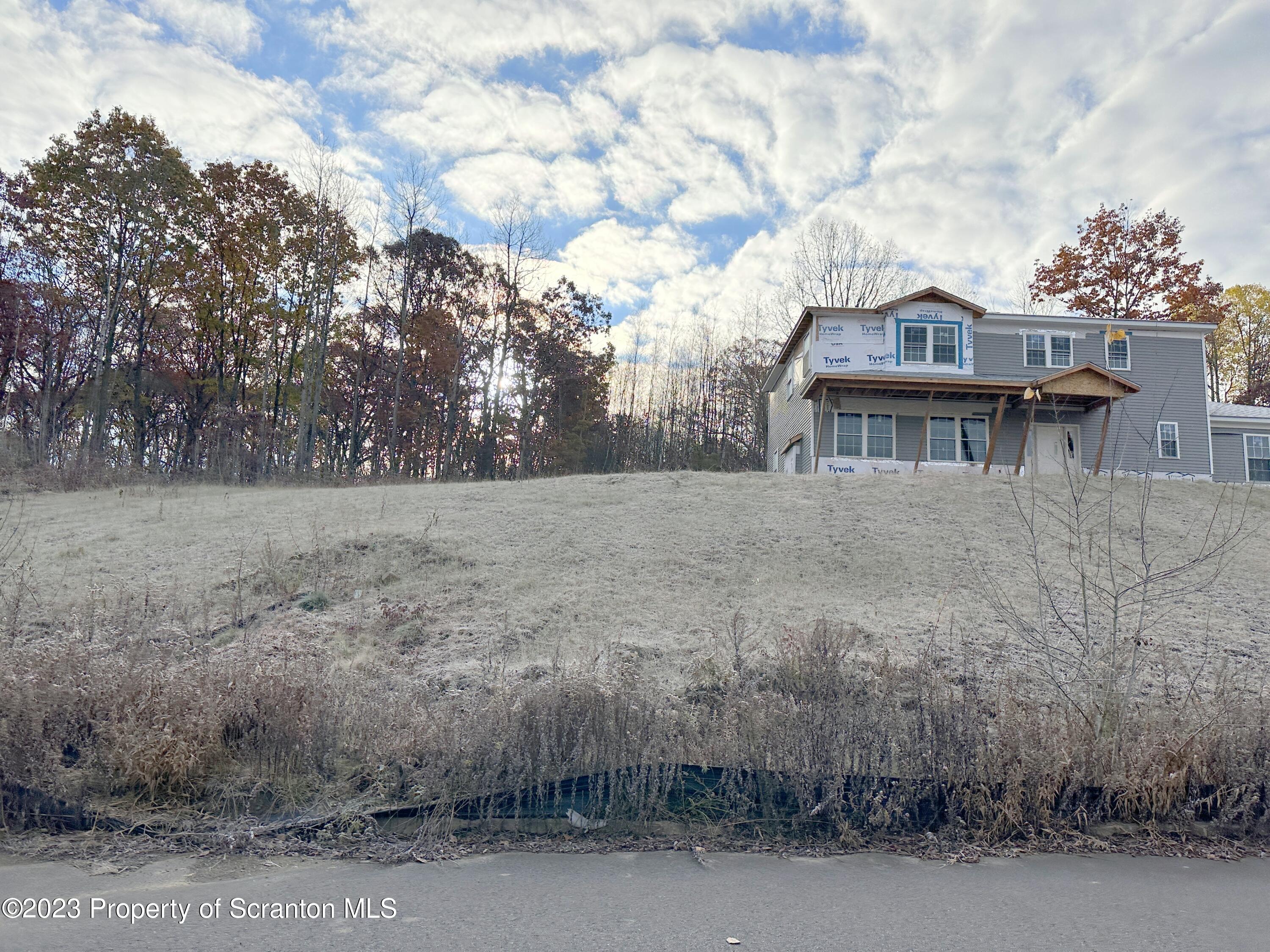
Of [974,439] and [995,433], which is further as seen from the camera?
[974,439]

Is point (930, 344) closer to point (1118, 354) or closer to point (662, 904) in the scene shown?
point (1118, 354)

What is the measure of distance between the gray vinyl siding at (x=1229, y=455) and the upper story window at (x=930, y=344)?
9173 millimetres

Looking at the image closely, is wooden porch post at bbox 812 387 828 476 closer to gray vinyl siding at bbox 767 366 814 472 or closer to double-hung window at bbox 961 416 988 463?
gray vinyl siding at bbox 767 366 814 472

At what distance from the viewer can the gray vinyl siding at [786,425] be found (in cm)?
2461

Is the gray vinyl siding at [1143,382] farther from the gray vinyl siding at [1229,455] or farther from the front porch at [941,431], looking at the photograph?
the gray vinyl siding at [1229,455]

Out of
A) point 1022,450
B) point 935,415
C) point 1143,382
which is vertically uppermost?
point 1143,382

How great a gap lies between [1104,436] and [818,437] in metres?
7.08

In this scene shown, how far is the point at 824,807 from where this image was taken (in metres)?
4.86

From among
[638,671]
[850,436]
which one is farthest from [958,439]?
[638,671]

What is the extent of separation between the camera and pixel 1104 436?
61.1 ft

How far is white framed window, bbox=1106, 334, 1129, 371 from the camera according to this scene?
24000mm

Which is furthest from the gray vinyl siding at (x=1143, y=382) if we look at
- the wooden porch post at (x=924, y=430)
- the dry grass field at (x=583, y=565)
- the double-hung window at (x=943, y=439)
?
the dry grass field at (x=583, y=565)

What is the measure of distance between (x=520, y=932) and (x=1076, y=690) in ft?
16.7

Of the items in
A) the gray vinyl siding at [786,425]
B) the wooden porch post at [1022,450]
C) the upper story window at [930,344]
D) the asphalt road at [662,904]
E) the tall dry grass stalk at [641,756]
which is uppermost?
the upper story window at [930,344]
